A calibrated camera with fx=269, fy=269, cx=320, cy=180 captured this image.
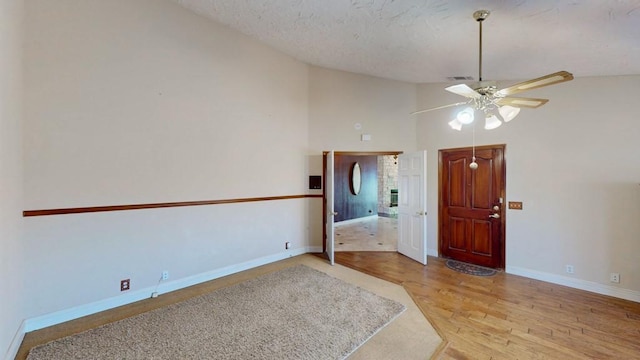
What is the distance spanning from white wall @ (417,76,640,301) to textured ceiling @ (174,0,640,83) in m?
0.44

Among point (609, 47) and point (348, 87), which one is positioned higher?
point (348, 87)

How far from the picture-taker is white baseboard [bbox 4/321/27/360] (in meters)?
2.13

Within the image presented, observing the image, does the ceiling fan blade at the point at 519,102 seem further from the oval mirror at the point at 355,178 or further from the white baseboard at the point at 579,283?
the oval mirror at the point at 355,178

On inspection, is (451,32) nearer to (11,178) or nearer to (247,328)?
(247,328)

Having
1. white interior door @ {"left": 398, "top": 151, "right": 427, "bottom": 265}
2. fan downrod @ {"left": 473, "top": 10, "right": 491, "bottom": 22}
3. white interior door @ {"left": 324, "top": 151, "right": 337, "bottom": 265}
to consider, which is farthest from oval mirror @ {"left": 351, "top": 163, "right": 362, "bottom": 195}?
fan downrod @ {"left": 473, "top": 10, "right": 491, "bottom": 22}

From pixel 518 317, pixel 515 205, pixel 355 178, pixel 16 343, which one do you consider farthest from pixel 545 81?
pixel 355 178

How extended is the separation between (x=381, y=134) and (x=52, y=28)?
15.4 ft

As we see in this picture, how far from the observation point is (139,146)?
3188 mm

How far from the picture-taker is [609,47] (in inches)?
111

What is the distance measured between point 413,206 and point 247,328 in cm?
351

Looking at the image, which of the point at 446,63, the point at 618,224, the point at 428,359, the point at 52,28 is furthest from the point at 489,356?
the point at 52,28

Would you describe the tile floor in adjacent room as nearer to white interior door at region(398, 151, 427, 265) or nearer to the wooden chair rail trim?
white interior door at region(398, 151, 427, 265)

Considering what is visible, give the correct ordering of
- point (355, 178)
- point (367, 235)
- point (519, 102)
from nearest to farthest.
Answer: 1. point (519, 102)
2. point (367, 235)
3. point (355, 178)

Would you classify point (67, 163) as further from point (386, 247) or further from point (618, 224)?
point (618, 224)
